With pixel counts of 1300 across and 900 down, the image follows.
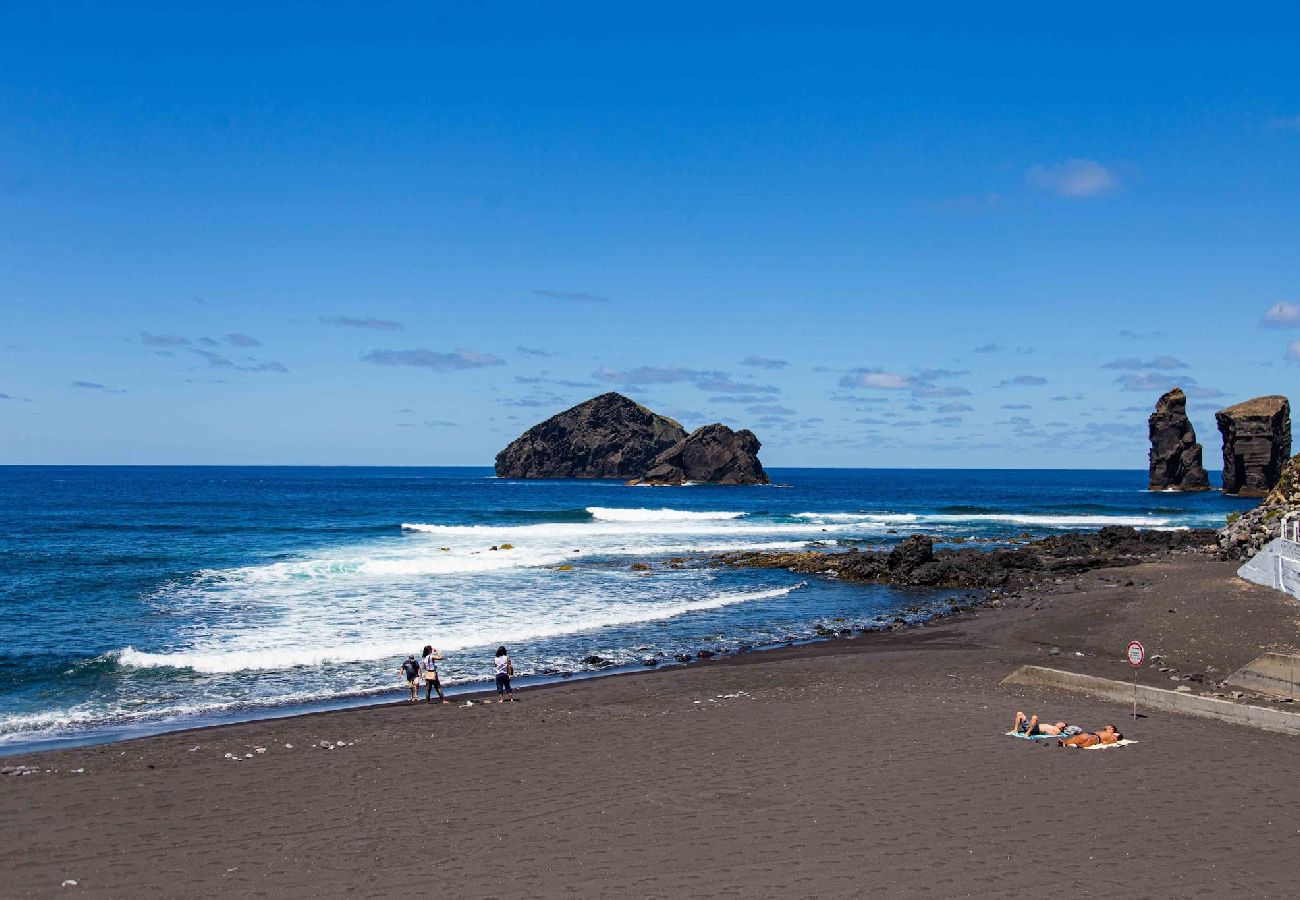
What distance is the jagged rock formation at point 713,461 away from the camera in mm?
146375

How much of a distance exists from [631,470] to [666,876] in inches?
6368

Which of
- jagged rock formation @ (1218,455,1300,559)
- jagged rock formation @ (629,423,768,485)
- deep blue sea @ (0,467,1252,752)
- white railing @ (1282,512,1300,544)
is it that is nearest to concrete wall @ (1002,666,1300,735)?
deep blue sea @ (0,467,1252,752)

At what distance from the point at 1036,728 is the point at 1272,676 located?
531 centimetres

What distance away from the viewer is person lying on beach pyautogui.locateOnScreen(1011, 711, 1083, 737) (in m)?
13.1

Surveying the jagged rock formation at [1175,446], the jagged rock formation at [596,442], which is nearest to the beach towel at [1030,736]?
the jagged rock formation at [1175,446]

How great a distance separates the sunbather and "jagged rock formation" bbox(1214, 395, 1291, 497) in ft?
343

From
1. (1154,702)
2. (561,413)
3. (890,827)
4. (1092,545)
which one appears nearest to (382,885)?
(890,827)

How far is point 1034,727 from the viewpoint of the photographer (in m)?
13.2

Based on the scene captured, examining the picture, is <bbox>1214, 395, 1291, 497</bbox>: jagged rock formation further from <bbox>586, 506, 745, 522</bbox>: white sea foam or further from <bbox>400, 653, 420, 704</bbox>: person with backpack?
<bbox>400, 653, 420, 704</bbox>: person with backpack

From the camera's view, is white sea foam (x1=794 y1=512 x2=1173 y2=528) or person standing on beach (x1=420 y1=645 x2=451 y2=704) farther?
white sea foam (x1=794 y1=512 x2=1173 y2=528)

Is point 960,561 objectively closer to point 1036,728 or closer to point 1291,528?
point 1291,528

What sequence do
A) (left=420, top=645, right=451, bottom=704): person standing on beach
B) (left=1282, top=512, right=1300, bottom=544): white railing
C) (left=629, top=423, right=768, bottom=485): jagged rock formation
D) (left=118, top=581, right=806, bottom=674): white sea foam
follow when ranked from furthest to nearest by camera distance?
1. (left=629, top=423, right=768, bottom=485): jagged rock formation
2. (left=1282, top=512, right=1300, bottom=544): white railing
3. (left=118, top=581, right=806, bottom=674): white sea foam
4. (left=420, top=645, right=451, bottom=704): person standing on beach

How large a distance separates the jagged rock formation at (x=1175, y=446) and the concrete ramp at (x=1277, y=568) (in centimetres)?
10009

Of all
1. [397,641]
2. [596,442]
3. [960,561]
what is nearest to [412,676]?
[397,641]
